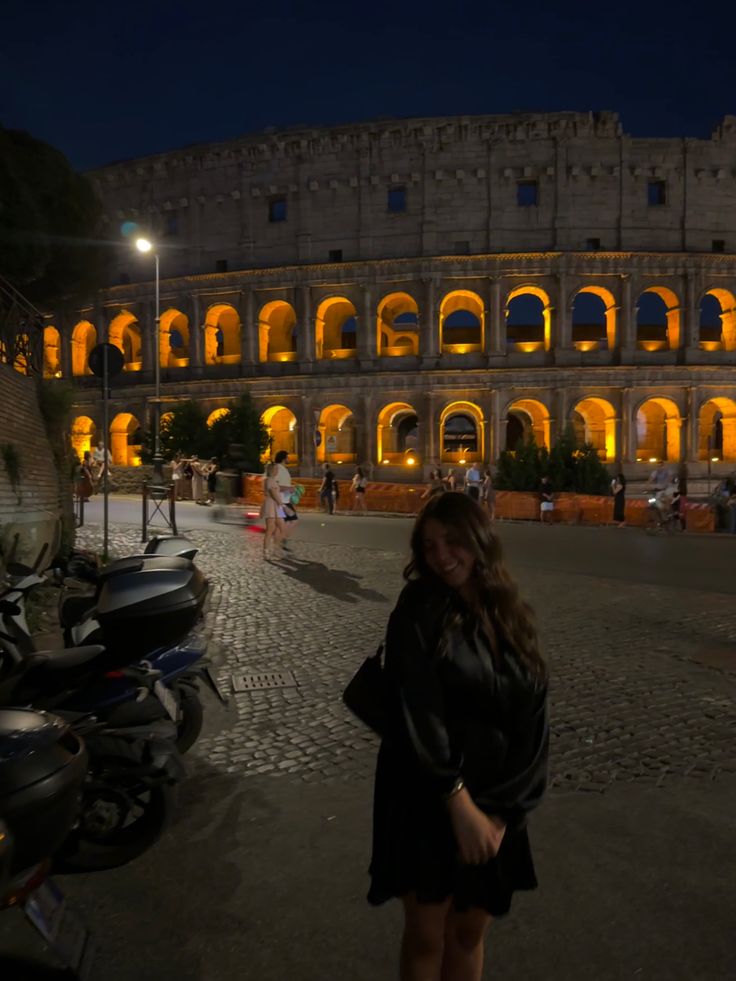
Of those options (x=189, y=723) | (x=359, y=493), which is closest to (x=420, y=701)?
(x=189, y=723)

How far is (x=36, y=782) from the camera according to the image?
5.96 ft

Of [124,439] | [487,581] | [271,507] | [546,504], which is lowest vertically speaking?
[546,504]

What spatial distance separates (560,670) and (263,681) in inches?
101

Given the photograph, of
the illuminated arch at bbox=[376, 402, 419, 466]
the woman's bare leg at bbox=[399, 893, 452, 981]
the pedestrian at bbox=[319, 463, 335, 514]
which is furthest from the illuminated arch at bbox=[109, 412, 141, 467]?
the woman's bare leg at bbox=[399, 893, 452, 981]

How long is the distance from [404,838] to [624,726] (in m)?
3.26

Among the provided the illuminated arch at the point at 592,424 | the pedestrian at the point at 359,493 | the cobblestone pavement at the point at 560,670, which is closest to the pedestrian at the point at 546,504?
the pedestrian at the point at 359,493

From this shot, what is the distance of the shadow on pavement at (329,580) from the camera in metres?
8.53

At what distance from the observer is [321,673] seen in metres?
5.52

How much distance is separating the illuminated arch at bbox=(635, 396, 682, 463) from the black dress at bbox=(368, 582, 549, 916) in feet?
113

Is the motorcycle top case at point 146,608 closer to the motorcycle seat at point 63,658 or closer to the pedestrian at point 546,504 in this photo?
the motorcycle seat at point 63,658

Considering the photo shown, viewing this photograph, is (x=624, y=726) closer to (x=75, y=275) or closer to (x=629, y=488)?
(x=75, y=275)

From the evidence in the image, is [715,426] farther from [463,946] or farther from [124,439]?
[463,946]

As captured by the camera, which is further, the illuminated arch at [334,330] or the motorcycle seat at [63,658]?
the illuminated arch at [334,330]

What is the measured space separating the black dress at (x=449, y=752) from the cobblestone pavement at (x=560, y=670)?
2.13 meters
